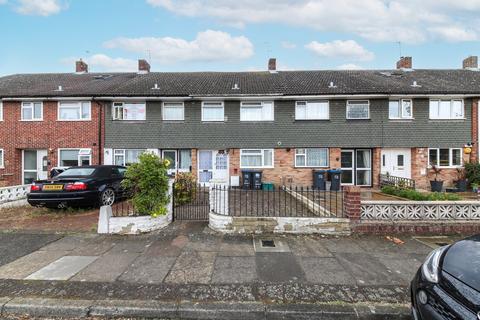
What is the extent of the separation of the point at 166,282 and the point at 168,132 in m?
11.1

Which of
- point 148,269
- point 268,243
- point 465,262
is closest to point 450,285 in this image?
point 465,262

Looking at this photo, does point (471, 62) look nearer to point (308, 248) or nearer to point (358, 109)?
point (358, 109)

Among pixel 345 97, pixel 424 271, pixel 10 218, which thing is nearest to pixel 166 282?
pixel 424 271

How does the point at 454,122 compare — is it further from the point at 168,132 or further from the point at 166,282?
the point at 166,282

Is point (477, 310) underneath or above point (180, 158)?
underneath

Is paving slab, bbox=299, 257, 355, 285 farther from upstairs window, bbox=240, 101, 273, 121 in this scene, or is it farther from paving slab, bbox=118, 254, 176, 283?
upstairs window, bbox=240, 101, 273, 121

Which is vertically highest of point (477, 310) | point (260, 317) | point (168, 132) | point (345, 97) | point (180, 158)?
point (345, 97)

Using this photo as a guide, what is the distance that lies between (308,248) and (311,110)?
10186 mm

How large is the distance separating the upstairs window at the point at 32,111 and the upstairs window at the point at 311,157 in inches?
569

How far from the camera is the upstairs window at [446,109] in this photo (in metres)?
13.3

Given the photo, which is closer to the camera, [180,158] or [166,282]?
[166,282]

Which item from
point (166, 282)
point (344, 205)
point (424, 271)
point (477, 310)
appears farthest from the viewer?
point (344, 205)

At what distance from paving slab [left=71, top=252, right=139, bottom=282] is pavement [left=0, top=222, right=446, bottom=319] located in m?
0.02

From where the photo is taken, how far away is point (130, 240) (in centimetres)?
532
